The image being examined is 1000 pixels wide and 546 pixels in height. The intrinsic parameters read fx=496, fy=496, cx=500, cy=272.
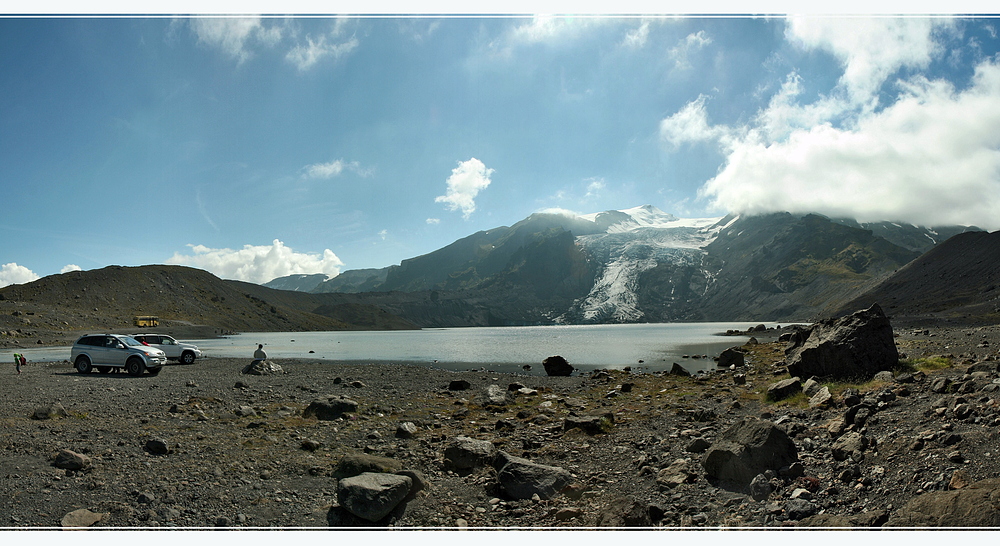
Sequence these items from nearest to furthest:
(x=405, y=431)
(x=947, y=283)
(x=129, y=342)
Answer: (x=405, y=431) < (x=129, y=342) < (x=947, y=283)

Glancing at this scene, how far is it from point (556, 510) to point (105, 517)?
8175 mm

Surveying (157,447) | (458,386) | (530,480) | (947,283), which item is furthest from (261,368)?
(947,283)

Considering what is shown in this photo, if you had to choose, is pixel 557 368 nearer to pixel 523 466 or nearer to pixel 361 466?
pixel 523 466

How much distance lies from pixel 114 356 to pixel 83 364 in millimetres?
2060

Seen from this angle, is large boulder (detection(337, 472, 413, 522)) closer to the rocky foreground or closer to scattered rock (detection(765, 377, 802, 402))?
the rocky foreground

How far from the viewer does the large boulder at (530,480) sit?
34.1 ft

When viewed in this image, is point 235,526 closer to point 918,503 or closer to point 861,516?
point 861,516

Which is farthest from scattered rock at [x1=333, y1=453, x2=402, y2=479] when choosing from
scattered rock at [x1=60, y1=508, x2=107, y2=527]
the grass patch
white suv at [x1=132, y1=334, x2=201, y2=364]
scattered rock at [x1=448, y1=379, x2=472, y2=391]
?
white suv at [x1=132, y1=334, x2=201, y2=364]

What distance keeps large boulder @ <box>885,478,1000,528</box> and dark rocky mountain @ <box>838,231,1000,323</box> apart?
119 metres

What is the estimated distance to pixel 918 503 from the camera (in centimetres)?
721

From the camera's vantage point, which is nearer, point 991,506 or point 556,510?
point 991,506

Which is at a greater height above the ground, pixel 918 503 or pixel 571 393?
pixel 918 503

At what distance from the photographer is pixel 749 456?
10008 mm

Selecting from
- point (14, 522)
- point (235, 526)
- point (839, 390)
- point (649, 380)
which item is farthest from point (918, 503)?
point (649, 380)
